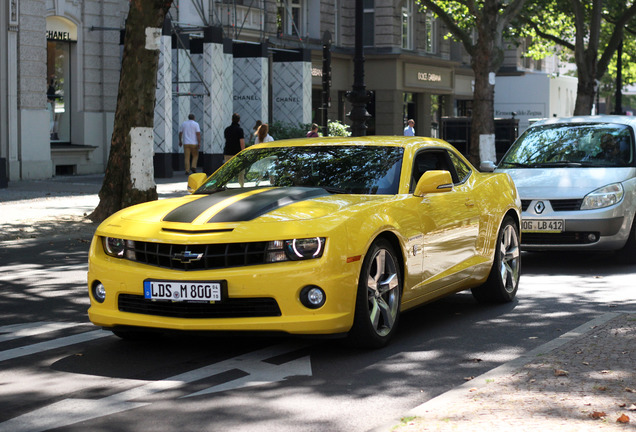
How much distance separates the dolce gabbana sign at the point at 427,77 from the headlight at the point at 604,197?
3588 cm

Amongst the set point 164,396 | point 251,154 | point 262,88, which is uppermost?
point 262,88

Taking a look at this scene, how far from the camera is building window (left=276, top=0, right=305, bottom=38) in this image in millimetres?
41500

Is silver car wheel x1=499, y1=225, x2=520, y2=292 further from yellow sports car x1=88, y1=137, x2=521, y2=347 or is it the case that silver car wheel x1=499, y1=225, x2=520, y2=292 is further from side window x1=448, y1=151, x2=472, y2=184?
yellow sports car x1=88, y1=137, x2=521, y2=347

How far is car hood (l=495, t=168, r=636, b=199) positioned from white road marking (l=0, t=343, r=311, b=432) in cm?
552

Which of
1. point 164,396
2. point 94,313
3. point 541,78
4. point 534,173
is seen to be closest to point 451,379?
point 164,396

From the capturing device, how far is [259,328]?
21.7 ft

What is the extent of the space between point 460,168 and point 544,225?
10.3 feet

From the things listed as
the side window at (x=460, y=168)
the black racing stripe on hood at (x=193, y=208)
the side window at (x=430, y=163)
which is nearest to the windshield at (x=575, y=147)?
the side window at (x=460, y=168)

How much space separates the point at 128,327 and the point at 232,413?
1653mm

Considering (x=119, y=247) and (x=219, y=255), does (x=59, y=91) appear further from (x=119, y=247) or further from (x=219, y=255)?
(x=219, y=255)

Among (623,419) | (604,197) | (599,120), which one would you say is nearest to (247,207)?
(623,419)

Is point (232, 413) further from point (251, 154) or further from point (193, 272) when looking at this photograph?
point (251, 154)

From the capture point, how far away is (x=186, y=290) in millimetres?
6617

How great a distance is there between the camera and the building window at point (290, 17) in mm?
41500
